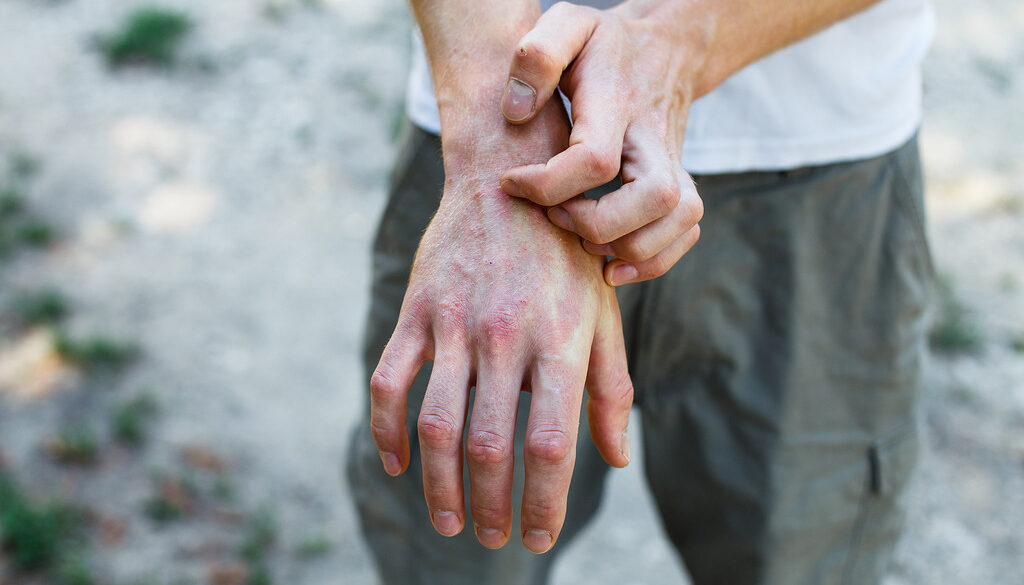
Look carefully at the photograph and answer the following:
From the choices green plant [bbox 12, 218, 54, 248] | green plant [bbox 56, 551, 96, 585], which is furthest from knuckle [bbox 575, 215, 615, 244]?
green plant [bbox 12, 218, 54, 248]

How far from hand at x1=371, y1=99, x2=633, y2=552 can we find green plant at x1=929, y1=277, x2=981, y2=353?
2.22m

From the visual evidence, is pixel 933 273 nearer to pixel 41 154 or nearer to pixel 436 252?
pixel 436 252

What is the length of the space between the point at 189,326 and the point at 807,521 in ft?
6.79

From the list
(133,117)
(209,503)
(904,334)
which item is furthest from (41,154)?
(904,334)

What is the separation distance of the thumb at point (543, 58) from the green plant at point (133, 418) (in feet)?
5.98

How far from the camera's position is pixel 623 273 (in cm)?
95

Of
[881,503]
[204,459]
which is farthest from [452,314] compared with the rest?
[204,459]

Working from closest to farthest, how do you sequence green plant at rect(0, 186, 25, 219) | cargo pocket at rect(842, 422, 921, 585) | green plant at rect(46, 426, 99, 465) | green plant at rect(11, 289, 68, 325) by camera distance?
cargo pocket at rect(842, 422, 921, 585)
green plant at rect(46, 426, 99, 465)
green plant at rect(11, 289, 68, 325)
green plant at rect(0, 186, 25, 219)

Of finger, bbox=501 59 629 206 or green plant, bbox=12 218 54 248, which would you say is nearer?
finger, bbox=501 59 629 206

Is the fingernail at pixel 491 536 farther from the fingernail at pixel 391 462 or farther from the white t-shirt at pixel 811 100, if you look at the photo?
the white t-shirt at pixel 811 100

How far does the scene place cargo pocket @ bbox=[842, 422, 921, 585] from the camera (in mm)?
1358

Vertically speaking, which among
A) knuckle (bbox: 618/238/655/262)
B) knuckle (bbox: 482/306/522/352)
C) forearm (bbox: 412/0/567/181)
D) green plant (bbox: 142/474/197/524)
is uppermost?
forearm (bbox: 412/0/567/181)

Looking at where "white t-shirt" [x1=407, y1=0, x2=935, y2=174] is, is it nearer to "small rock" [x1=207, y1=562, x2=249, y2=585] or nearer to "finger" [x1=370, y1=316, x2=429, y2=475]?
"finger" [x1=370, y1=316, x2=429, y2=475]

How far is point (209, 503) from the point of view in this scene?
2191mm
